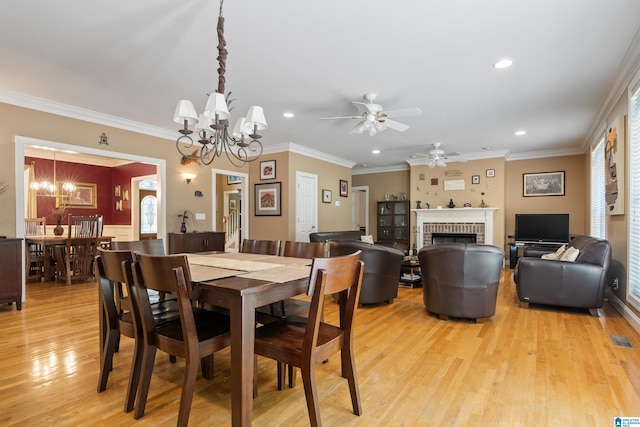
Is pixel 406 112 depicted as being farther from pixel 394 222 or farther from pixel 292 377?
pixel 394 222

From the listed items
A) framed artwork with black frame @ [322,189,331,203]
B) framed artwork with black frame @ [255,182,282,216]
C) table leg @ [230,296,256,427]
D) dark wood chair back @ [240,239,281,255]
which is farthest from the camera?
framed artwork with black frame @ [322,189,331,203]

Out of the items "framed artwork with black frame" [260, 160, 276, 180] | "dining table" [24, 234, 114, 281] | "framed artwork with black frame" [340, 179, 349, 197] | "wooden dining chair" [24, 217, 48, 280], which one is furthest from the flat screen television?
"wooden dining chair" [24, 217, 48, 280]

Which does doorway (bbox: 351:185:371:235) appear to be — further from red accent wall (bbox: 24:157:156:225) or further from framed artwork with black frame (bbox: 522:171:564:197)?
red accent wall (bbox: 24:157:156:225)

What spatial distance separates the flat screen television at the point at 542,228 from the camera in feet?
22.4

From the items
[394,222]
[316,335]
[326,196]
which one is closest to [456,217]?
[394,222]

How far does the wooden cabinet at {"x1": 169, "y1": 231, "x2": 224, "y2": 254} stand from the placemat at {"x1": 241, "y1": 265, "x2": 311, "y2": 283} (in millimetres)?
4022

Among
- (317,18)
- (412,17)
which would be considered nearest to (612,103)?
(412,17)

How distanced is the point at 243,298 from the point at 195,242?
4711 millimetres

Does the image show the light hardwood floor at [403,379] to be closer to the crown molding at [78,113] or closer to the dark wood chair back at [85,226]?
the dark wood chair back at [85,226]

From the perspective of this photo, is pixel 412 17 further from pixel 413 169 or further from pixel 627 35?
pixel 413 169

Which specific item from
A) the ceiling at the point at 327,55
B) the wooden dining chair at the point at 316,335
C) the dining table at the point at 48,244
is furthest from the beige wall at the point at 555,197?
the dining table at the point at 48,244

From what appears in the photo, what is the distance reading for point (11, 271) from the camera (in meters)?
3.80

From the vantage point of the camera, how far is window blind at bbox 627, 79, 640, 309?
325 centimetres

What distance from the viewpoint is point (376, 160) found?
8.55 meters
